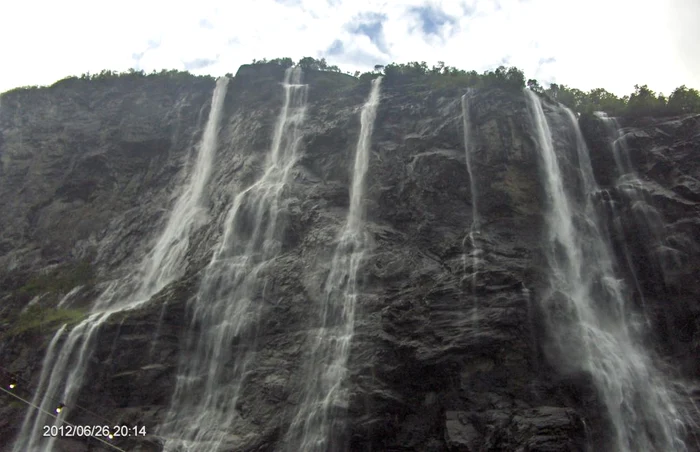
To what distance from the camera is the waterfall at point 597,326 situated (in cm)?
1947

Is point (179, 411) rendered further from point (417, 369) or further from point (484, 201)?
point (484, 201)

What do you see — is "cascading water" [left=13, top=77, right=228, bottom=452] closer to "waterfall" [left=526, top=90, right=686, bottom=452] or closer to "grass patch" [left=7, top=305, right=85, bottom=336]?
"grass patch" [left=7, top=305, right=85, bottom=336]

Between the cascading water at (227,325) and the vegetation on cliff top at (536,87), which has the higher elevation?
the vegetation on cliff top at (536,87)

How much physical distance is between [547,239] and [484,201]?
10.7 ft

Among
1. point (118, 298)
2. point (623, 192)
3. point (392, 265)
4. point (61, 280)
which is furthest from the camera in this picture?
point (61, 280)

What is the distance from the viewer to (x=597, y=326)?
2244 cm

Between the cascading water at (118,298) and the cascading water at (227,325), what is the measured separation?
330 centimetres

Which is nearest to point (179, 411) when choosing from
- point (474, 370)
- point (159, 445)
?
point (159, 445)

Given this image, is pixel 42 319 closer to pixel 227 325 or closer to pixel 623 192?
pixel 227 325

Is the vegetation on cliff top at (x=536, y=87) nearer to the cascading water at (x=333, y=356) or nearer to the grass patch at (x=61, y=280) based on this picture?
the cascading water at (x=333, y=356)

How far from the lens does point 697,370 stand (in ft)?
68.6

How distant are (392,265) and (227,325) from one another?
23.9 feet

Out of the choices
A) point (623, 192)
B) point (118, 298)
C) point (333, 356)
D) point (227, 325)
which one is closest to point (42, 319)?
point (118, 298)

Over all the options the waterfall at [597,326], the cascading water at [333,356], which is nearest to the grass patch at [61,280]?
the cascading water at [333,356]
